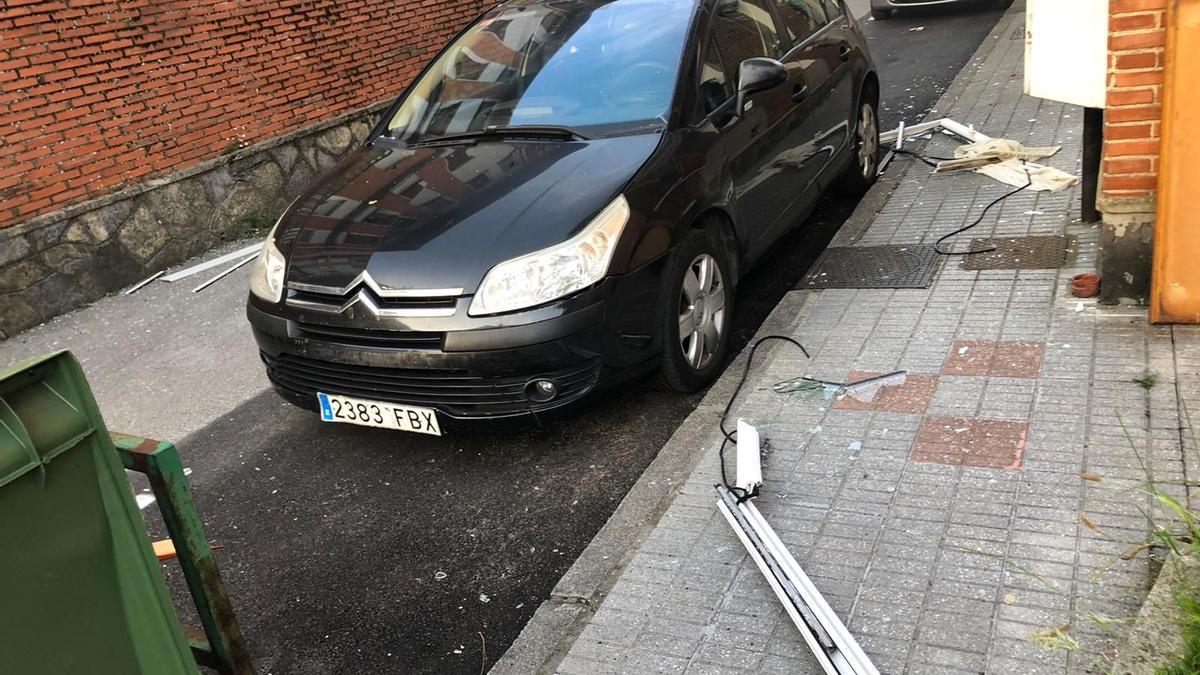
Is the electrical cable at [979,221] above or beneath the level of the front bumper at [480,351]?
beneath

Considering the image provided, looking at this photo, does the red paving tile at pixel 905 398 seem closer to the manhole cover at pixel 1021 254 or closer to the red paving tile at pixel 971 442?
the red paving tile at pixel 971 442

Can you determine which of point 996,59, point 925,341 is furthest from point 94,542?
point 996,59

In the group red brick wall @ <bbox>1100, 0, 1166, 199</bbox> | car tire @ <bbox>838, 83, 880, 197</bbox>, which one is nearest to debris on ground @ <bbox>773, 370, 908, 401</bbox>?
red brick wall @ <bbox>1100, 0, 1166, 199</bbox>

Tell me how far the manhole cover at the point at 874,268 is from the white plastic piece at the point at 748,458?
1731 millimetres

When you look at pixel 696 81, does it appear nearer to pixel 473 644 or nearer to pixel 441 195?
pixel 441 195

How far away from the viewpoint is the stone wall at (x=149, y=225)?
7.18 meters

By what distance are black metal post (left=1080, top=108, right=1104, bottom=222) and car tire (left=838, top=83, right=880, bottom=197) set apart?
1.65 m

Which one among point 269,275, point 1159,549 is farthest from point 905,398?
point 269,275

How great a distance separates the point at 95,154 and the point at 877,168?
6.08m

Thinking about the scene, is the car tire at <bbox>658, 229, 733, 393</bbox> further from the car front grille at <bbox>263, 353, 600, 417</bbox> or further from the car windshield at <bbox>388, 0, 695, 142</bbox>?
the car windshield at <bbox>388, 0, 695, 142</bbox>

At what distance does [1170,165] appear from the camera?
12.8ft

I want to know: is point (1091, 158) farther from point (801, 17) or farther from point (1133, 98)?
point (801, 17)

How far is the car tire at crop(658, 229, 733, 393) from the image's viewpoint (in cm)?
423

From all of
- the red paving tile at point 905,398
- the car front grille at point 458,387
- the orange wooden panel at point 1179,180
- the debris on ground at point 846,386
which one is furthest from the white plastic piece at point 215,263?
the orange wooden panel at point 1179,180
